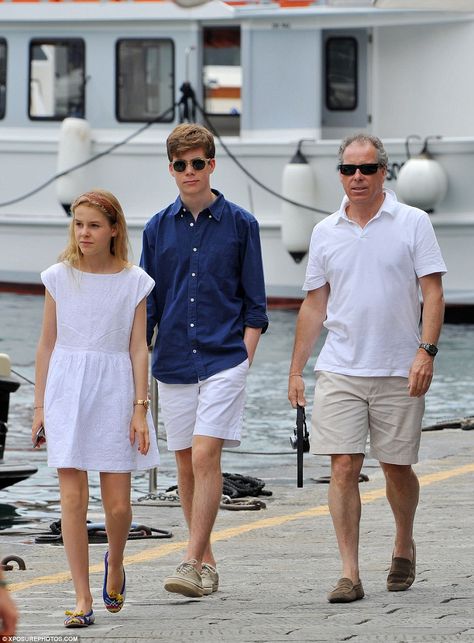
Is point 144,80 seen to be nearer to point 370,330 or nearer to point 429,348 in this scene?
point 370,330

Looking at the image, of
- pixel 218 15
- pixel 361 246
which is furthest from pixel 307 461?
pixel 218 15

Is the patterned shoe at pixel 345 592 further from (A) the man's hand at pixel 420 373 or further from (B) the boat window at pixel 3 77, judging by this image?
(B) the boat window at pixel 3 77

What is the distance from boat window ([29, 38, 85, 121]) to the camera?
75.2ft

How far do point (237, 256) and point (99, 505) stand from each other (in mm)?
3846

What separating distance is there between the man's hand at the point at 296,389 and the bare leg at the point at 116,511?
805mm

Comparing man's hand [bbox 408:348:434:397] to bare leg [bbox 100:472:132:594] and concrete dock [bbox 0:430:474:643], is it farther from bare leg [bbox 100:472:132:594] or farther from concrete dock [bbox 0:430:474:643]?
bare leg [bbox 100:472:132:594]

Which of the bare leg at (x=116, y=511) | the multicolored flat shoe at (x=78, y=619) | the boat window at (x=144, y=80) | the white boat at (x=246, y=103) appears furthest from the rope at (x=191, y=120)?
the multicolored flat shoe at (x=78, y=619)

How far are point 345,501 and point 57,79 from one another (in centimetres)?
1806

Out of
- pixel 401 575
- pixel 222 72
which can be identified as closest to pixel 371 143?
pixel 401 575

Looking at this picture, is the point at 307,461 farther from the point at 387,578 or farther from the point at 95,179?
the point at 95,179

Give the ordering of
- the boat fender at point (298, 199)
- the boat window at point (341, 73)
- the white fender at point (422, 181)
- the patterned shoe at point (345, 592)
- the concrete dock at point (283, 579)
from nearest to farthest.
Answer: the concrete dock at point (283, 579) → the patterned shoe at point (345, 592) → the white fender at point (422, 181) → the boat fender at point (298, 199) → the boat window at point (341, 73)

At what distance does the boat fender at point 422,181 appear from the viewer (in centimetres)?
2033

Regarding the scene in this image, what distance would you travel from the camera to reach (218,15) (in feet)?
72.6

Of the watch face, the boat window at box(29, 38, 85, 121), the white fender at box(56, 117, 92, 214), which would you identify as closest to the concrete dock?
the watch face
